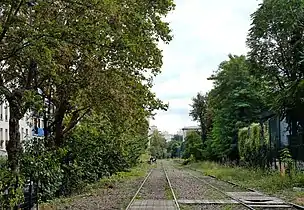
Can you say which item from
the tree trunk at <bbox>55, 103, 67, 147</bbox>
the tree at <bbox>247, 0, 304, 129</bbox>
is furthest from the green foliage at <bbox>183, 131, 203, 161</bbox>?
the tree trunk at <bbox>55, 103, 67, 147</bbox>

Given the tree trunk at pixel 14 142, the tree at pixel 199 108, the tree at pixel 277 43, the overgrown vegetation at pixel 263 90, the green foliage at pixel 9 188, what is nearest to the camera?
the green foliage at pixel 9 188

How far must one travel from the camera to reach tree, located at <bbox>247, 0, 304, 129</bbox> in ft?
124

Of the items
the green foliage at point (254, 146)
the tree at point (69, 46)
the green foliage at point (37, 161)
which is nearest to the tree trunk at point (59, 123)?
the tree at point (69, 46)

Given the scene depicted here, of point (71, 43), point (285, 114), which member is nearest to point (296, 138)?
point (285, 114)

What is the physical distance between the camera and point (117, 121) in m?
22.1

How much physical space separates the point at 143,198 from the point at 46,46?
1117 cm

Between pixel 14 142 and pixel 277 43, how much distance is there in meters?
32.9

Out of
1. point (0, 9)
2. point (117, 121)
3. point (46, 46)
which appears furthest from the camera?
point (117, 121)

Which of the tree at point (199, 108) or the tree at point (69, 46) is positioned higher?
the tree at point (199, 108)

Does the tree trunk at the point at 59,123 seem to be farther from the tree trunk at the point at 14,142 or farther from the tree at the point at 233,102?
the tree at the point at 233,102

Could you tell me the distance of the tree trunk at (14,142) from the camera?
14.2 m

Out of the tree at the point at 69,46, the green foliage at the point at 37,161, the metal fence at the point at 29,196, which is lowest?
the metal fence at the point at 29,196

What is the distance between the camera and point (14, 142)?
14891 millimetres

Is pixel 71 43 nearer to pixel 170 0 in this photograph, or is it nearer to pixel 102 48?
pixel 102 48
